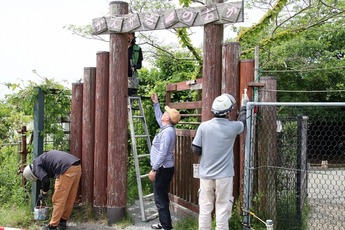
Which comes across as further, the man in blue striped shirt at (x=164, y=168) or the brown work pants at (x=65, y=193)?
the brown work pants at (x=65, y=193)

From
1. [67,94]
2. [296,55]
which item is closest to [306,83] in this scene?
[296,55]

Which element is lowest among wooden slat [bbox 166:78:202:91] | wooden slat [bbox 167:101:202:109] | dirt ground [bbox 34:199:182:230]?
dirt ground [bbox 34:199:182:230]

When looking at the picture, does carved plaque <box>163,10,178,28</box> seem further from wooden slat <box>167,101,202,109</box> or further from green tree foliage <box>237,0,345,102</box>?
green tree foliage <box>237,0,345,102</box>

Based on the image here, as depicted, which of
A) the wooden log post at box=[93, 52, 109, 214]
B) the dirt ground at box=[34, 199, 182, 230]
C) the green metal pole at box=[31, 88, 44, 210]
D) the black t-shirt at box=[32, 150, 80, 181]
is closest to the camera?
the black t-shirt at box=[32, 150, 80, 181]

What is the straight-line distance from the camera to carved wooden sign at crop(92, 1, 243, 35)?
5.83 meters

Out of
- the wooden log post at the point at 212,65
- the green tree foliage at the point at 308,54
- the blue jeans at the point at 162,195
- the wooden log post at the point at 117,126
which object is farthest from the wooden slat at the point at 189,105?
the green tree foliage at the point at 308,54

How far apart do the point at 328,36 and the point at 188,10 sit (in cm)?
1373

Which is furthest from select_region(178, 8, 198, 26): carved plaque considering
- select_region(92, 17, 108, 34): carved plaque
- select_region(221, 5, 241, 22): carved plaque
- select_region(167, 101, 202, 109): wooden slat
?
select_region(92, 17, 108, 34): carved plaque

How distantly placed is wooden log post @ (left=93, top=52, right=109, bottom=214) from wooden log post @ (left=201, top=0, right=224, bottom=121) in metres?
1.77

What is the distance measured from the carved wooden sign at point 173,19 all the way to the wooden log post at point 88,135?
A: 812 millimetres

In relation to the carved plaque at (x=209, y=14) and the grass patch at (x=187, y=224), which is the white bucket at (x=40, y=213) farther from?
the carved plaque at (x=209, y=14)

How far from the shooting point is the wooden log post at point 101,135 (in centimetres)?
686

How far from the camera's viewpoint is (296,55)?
1712cm

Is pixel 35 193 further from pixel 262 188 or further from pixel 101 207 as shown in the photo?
pixel 262 188
